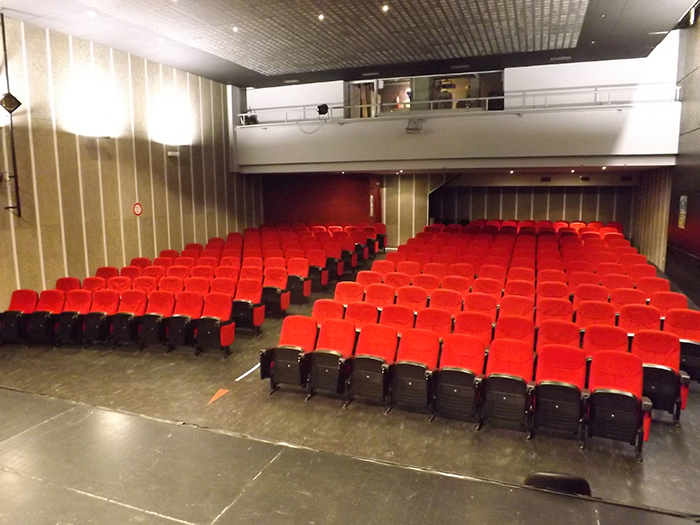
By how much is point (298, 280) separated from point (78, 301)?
3.45m

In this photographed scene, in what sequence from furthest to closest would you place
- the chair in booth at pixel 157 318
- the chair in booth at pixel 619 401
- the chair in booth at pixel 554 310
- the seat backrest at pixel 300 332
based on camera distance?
the chair in booth at pixel 157 318 < the chair in booth at pixel 554 310 < the seat backrest at pixel 300 332 < the chair in booth at pixel 619 401

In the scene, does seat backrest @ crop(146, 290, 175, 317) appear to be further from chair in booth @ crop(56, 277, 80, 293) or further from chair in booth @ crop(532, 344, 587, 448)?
chair in booth @ crop(532, 344, 587, 448)

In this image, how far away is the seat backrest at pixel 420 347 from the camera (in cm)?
524

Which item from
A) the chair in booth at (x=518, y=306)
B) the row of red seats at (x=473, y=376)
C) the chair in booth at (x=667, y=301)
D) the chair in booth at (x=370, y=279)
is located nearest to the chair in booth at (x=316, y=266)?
the chair in booth at (x=370, y=279)

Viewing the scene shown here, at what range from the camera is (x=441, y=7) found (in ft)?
25.3

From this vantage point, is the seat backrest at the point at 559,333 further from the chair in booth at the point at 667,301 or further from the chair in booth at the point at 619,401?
the chair in booth at the point at 667,301

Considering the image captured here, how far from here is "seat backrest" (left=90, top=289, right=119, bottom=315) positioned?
24.0 ft

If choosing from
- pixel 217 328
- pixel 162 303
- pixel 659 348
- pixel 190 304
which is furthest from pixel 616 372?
pixel 162 303

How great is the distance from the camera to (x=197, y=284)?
25.8ft

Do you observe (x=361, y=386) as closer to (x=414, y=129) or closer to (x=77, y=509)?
(x=77, y=509)

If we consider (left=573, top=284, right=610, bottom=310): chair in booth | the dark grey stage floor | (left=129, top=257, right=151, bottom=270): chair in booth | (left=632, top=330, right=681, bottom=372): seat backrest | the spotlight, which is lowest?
the dark grey stage floor

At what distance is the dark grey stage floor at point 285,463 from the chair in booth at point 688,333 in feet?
1.41

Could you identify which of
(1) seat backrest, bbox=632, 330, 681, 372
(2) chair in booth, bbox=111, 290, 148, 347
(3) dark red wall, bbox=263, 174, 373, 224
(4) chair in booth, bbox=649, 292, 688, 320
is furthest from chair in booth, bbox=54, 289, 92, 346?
(3) dark red wall, bbox=263, 174, 373, 224

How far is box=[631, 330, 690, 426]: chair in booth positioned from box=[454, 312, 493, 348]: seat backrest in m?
1.46
